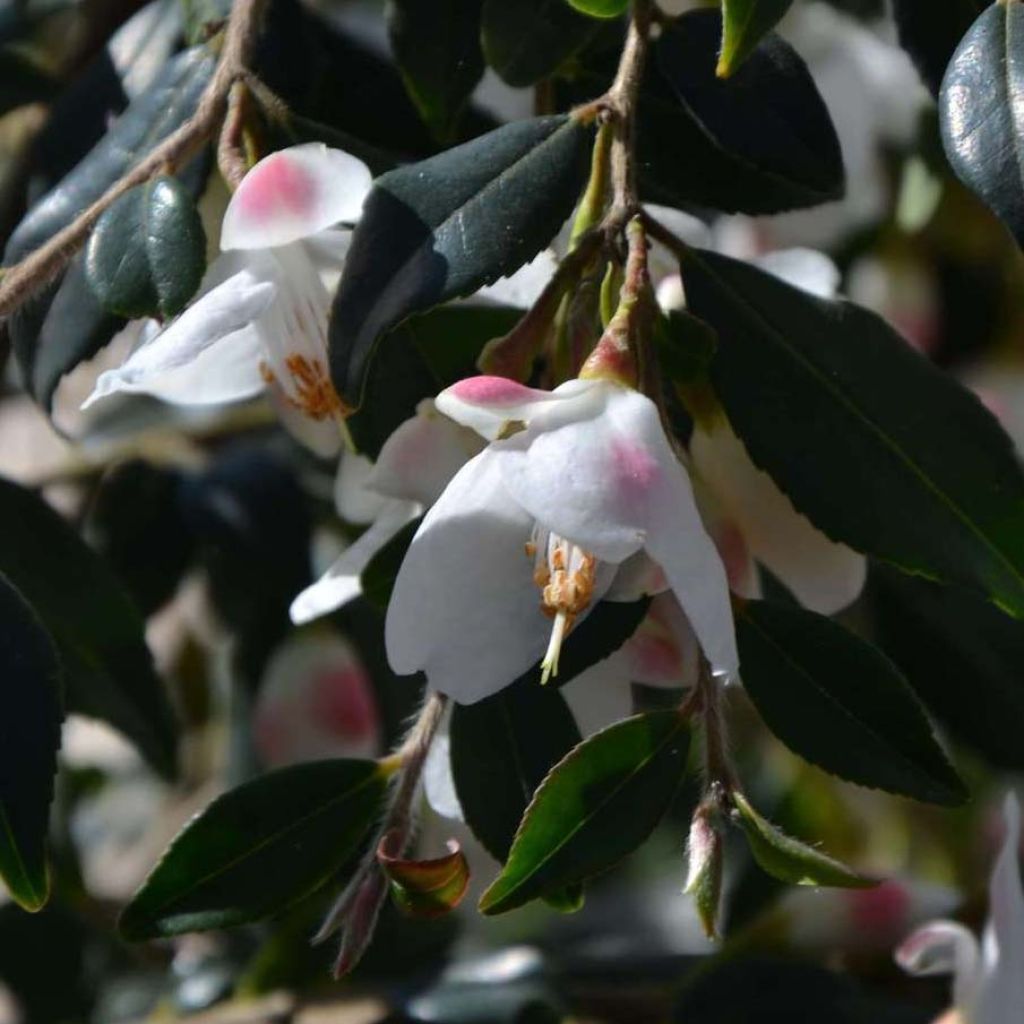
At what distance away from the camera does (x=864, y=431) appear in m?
0.64

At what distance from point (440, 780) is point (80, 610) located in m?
0.21

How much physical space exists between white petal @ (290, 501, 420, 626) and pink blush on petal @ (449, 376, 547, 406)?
117 mm

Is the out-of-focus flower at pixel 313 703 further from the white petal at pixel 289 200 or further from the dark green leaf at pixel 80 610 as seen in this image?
the white petal at pixel 289 200

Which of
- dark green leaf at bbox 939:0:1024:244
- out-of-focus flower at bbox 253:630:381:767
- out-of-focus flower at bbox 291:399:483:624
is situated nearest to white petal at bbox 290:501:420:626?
out-of-focus flower at bbox 291:399:483:624

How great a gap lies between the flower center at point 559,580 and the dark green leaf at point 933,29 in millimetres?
241

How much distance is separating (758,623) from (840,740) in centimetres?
5

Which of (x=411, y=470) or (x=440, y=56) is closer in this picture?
(x=411, y=470)

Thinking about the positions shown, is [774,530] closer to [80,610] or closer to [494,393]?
[494,393]

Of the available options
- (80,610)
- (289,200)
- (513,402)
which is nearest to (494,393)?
(513,402)

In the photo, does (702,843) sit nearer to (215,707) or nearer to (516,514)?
(516,514)

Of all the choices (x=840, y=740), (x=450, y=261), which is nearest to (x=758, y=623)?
(x=840, y=740)

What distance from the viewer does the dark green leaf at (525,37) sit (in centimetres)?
72

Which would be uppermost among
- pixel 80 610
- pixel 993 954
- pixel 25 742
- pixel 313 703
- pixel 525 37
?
pixel 525 37

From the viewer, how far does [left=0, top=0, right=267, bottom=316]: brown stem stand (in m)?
0.59
